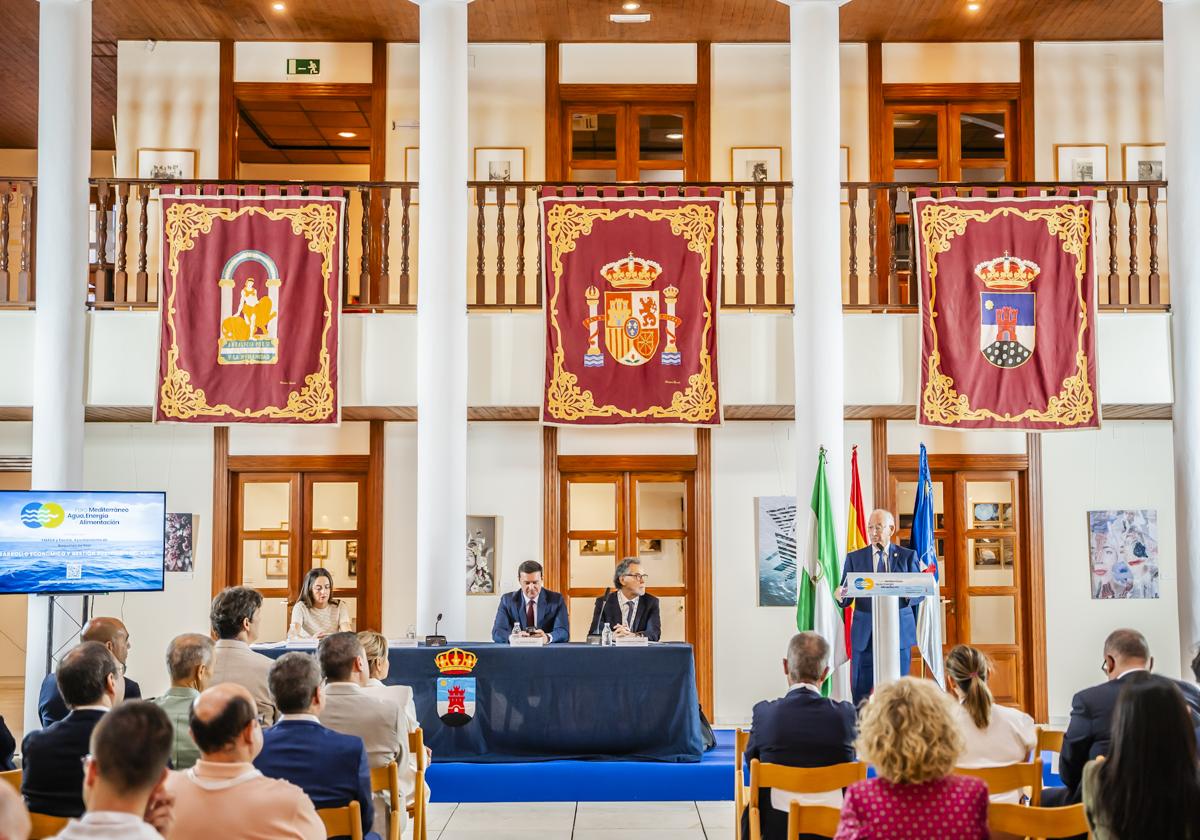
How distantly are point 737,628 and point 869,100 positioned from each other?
16.3 feet

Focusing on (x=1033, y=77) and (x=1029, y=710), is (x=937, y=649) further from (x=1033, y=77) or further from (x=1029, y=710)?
(x=1033, y=77)

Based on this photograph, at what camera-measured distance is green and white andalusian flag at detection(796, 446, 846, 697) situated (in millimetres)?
8219

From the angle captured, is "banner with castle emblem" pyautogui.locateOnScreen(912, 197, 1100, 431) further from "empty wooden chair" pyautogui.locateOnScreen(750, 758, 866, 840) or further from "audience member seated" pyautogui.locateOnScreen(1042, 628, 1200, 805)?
"empty wooden chair" pyautogui.locateOnScreen(750, 758, 866, 840)

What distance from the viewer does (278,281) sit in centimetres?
916

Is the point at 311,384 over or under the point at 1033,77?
under

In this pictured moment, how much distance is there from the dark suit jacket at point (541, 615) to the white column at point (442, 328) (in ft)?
1.91

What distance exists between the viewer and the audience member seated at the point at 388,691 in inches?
212

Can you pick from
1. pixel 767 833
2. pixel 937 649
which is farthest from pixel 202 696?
pixel 937 649

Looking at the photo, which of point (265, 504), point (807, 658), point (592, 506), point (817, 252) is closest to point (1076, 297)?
point (817, 252)

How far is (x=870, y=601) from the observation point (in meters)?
8.41

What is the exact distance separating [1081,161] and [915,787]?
9.28m

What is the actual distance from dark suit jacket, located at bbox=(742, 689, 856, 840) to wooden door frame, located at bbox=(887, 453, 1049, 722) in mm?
6164

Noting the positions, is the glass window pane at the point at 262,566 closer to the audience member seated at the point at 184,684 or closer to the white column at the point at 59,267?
the white column at the point at 59,267

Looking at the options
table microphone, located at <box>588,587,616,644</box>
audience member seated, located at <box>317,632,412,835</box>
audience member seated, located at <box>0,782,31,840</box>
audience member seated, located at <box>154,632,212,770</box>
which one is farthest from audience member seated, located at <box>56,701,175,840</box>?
table microphone, located at <box>588,587,616,644</box>
